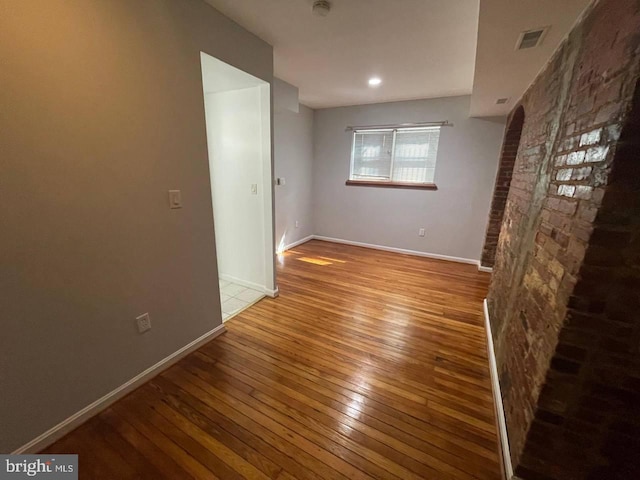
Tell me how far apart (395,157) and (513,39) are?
8.61 ft

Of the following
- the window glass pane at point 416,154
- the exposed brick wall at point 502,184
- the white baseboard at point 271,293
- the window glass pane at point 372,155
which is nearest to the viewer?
the white baseboard at point 271,293

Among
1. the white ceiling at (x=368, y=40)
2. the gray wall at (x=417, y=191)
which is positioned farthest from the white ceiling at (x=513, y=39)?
the gray wall at (x=417, y=191)

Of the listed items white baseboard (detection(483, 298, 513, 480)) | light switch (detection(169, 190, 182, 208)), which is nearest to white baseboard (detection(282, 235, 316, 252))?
light switch (detection(169, 190, 182, 208))

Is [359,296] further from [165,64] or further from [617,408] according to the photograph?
[165,64]

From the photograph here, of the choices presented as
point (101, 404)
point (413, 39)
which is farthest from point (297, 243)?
point (101, 404)

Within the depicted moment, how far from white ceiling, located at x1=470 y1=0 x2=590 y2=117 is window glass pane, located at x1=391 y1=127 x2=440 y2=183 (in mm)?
1352

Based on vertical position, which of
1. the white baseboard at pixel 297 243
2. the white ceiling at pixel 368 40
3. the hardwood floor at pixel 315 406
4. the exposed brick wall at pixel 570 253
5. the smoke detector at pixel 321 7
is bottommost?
the hardwood floor at pixel 315 406

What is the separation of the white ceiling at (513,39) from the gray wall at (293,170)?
244 centimetres

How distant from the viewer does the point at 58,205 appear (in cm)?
112

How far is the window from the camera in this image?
3797mm

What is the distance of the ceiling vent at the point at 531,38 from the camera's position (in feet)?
4.39

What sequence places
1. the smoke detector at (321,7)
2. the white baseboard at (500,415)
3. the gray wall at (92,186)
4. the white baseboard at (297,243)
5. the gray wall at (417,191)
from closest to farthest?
the gray wall at (92,186), the white baseboard at (500,415), the smoke detector at (321,7), the gray wall at (417,191), the white baseboard at (297,243)

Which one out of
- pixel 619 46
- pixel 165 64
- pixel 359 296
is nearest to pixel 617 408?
pixel 619 46

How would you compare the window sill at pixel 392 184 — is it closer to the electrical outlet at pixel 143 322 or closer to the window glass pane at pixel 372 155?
the window glass pane at pixel 372 155
